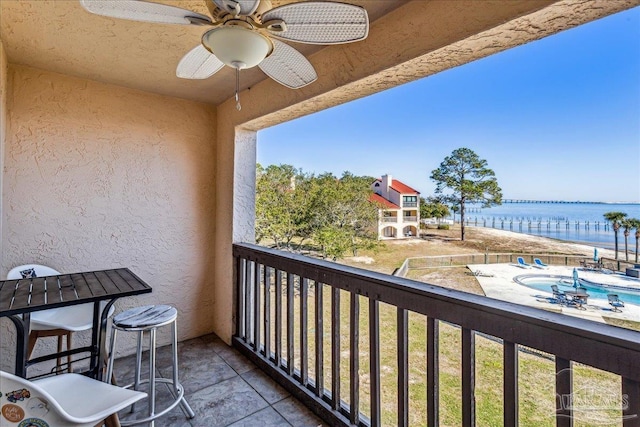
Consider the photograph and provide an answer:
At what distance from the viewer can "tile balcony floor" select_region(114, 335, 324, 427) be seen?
1893mm

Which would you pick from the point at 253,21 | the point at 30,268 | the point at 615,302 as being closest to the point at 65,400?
the point at 30,268

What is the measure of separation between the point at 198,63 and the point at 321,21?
70 cm

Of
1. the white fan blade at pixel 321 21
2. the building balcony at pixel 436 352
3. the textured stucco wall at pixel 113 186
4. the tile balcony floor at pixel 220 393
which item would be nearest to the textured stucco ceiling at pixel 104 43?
the textured stucco wall at pixel 113 186

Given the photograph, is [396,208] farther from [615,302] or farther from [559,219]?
[615,302]

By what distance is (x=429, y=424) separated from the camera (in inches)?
54.9

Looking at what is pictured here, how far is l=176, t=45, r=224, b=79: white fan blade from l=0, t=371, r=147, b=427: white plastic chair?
4.34ft

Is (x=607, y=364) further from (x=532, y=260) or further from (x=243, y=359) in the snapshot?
(x=243, y=359)

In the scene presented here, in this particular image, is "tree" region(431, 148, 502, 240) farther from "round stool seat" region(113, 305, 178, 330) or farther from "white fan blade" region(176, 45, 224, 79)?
"round stool seat" region(113, 305, 178, 330)

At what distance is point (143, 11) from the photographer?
104 centimetres

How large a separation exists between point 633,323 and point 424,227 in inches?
37.5

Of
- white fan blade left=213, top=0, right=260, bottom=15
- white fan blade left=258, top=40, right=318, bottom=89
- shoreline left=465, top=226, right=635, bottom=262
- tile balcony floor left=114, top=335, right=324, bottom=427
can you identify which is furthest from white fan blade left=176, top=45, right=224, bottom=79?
tile balcony floor left=114, top=335, right=324, bottom=427

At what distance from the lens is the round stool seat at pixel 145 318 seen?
176cm

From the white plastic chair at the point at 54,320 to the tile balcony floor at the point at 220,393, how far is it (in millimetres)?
612

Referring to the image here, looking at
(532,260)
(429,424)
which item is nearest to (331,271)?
(429,424)
